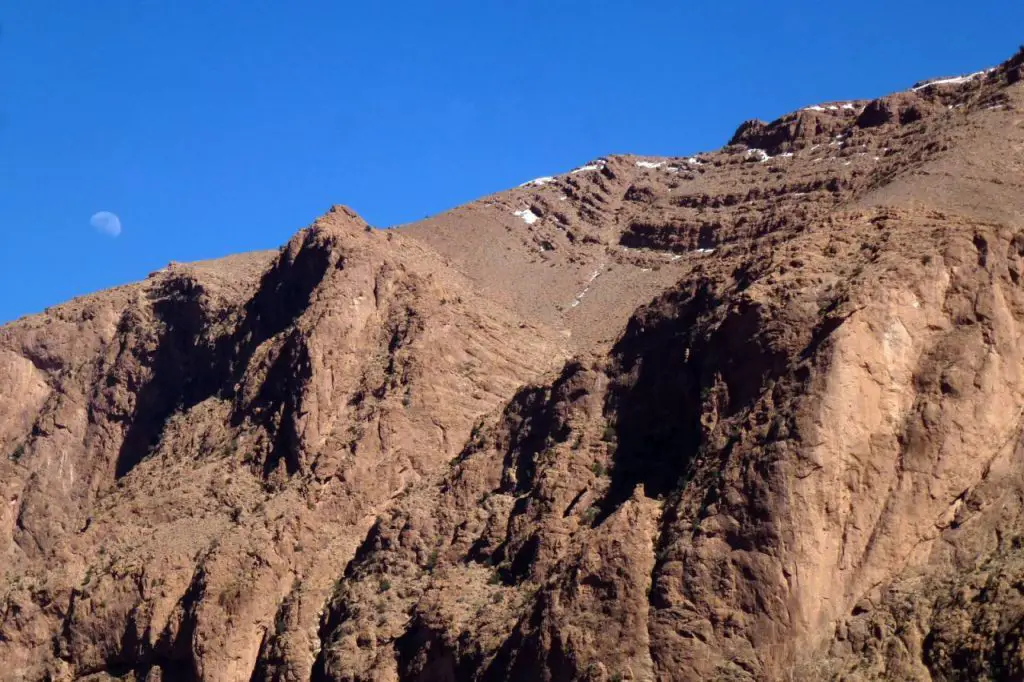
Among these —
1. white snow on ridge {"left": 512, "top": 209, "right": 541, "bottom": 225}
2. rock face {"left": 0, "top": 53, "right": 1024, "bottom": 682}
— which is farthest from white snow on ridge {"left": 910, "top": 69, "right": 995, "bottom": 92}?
white snow on ridge {"left": 512, "top": 209, "right": 541, "bottom": 225}

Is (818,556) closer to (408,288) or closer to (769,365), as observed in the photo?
(769,365)

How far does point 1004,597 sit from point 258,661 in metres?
24.3

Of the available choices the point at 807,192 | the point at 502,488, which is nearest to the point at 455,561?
the point at 502,488

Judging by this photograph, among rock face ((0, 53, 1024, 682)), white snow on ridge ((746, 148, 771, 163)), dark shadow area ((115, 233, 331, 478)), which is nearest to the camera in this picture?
rock face ((0, 53, 1024, 682))

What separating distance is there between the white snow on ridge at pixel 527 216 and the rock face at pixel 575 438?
0.23 m

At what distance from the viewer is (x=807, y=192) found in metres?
64.4

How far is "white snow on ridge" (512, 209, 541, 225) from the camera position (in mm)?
80250

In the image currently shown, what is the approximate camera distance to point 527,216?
80875 millimetres

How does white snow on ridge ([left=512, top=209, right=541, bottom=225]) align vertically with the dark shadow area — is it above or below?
above

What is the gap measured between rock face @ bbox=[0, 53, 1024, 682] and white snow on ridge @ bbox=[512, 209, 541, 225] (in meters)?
0.23

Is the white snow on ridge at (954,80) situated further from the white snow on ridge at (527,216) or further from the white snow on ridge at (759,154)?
the white snow on ridge at (527,216)

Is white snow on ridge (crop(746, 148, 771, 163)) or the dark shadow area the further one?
white snow on ridge (crop(746, 148, 771, 163))

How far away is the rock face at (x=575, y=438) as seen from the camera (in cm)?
3603

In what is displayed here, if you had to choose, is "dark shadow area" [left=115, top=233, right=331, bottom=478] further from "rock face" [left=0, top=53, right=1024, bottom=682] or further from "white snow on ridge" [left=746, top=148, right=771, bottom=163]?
"white snow on ridge" [left=746, top=148, right=771, bottom=163]
